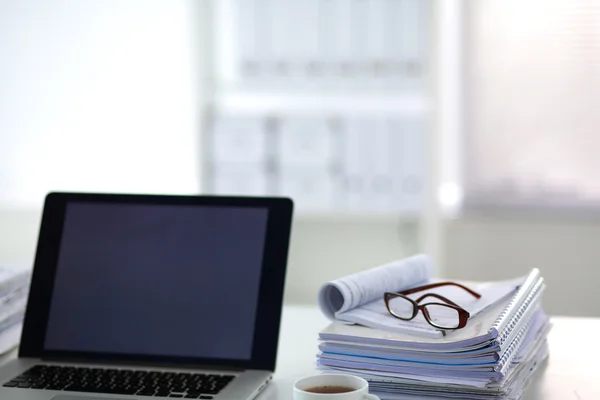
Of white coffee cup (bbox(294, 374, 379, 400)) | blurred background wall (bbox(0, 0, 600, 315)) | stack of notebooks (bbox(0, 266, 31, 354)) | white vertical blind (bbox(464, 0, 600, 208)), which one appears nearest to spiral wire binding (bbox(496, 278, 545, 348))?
white coffee cup (bbox(294, 374, 379, 400))

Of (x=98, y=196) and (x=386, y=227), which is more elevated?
(x=98, y=196)

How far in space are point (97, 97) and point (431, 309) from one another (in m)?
2.38

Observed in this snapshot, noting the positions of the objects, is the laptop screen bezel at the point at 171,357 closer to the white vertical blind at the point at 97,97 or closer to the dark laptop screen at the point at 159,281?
the dark laptop screen at the point at 159,281

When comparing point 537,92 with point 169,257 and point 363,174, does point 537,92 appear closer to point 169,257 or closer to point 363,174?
point 363,174

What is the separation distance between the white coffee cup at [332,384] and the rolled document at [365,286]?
0.15 metres

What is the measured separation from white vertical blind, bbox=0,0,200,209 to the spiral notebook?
2.18m

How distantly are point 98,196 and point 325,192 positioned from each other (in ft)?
6.25

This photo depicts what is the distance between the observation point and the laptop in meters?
1.13

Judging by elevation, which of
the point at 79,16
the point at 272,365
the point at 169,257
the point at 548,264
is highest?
the point at 79,16

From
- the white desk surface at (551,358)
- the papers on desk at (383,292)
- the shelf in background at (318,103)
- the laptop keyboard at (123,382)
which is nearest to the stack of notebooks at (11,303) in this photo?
the white desk surface at (551,358)

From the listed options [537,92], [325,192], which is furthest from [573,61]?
[325,192]

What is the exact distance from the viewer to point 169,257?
1205 millimetres

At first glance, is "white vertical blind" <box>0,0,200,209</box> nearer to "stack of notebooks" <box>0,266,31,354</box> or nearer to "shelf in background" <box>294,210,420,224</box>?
"shelf in background" <box>294,210,420,224</box>

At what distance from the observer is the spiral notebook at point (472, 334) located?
0.96 meters
